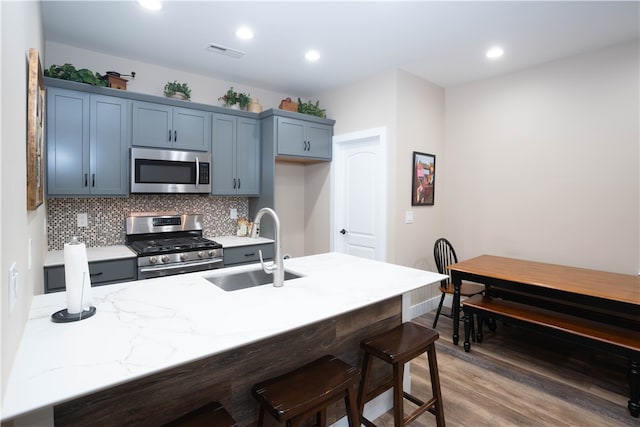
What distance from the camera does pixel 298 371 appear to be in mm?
1477

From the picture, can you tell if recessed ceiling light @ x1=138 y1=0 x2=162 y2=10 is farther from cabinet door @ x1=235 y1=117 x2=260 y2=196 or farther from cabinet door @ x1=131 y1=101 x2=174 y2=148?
cabinet door @ x1=235 y1=117 x2=260 y2=196

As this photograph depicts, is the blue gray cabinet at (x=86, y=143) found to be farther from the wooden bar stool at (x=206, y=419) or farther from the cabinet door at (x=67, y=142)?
the wooden bar stool at (x=206, y=419)

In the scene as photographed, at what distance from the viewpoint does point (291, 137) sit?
12.9ft

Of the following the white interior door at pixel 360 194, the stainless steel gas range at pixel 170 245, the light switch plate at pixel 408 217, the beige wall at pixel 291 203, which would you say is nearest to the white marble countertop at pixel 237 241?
the stainless steel gas range at pixel 170 245

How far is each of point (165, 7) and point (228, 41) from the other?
2.06ft

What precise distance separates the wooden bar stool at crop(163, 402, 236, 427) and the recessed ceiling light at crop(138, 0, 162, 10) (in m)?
2.59

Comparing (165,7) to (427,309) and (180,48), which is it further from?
(427,309)

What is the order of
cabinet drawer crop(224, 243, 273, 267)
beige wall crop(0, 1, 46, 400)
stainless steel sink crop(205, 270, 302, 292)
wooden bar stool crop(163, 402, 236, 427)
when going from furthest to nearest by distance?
cabinet drawer crop(224, 243, 273, 267) → stainless steel sink crop(205, 270, 302, 292) → wooden bar stool crop(163, 402, 236, 427) → beige wall crop(0, 1, 46, 400)

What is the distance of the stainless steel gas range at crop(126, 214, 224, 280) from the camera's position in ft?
9.75

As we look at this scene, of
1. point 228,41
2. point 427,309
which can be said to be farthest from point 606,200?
point 228,41

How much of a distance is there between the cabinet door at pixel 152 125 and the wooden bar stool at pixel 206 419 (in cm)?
271

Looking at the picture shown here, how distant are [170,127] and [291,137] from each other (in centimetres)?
130

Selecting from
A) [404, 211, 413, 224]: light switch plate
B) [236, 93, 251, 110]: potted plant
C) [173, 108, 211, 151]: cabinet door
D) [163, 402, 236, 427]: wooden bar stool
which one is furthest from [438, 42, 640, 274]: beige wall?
[163, 402, 236, 427]: wooden bar stool

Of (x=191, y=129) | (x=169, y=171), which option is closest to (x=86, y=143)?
(x=169, y=171)
